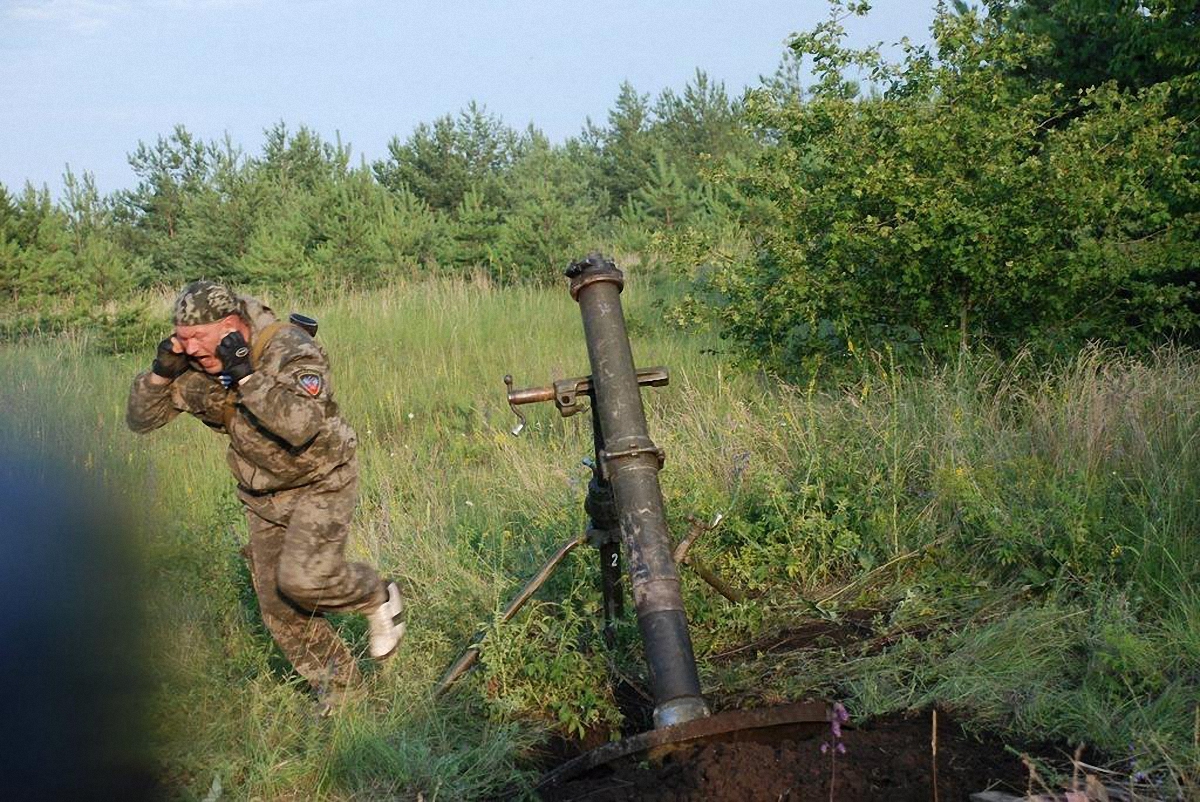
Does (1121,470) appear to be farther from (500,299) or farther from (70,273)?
(70,273)

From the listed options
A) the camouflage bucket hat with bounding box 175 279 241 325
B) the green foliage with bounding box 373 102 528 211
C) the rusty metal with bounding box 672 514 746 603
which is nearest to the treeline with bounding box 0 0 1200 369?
the rusty metal with bounding box 672 514 746 603

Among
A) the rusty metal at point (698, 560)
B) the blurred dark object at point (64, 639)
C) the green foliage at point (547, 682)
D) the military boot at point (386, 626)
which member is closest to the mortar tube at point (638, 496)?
the rusty metal at point (698, 560)

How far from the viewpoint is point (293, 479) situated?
504 centimetres

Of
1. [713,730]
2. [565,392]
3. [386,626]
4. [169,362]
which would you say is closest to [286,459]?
[169,362]

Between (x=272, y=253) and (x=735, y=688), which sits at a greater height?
(x=272, y=253)

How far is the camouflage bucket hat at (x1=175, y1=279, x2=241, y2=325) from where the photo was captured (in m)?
4.98

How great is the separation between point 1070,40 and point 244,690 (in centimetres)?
868

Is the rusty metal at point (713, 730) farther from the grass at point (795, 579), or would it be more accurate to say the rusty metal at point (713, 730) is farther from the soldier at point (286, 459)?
the soldier at point (286, 459)

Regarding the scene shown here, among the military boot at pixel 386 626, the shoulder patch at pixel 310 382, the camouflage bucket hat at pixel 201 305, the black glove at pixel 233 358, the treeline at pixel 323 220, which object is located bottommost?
the military boot at pixel 386 626

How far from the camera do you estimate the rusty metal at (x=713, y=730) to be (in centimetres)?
366

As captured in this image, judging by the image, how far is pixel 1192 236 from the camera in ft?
28.0

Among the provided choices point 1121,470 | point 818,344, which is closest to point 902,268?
point 818,344

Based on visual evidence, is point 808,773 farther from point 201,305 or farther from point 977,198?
point 977,198

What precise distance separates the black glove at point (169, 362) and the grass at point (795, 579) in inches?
19.8
